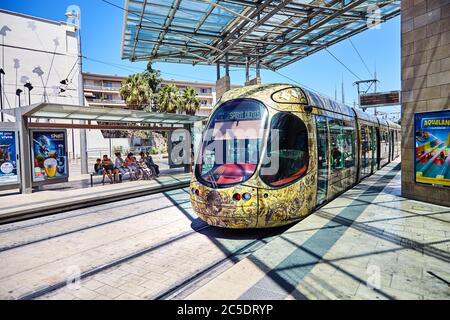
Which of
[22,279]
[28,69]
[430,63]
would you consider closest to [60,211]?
[22,279]

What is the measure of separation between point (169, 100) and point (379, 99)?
2536cm

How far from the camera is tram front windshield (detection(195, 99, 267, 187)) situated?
227 inches

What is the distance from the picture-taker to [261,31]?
13594 millimetres

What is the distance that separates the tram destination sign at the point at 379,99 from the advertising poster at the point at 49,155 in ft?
113

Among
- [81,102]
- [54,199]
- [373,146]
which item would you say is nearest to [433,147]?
[373,146]

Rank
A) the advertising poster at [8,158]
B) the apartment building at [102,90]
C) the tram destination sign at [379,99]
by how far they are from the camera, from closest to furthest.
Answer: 1. the advertising poster at [8,158]
2. the tram destination sign at [379,99]
3. the apartment building at [102,90]

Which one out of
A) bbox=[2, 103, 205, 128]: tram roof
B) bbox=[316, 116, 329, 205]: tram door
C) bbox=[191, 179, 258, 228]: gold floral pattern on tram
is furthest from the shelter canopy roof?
bbox=[316, 116, 329, 205]: tram door

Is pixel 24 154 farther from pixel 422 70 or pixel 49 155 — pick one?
pixel 422 70

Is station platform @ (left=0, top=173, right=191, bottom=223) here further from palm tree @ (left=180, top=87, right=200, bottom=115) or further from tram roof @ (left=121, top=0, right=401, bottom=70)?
palm tree @ (left=180, top=87, right=200, bottom=115)

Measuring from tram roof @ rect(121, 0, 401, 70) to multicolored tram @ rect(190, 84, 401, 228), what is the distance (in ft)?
17.0

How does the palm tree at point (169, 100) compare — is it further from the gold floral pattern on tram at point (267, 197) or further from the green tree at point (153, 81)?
the gold floral pattern on tram at point (267, 197)

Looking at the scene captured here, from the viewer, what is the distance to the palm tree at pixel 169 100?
38.6 m

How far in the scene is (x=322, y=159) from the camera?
22.6 ft

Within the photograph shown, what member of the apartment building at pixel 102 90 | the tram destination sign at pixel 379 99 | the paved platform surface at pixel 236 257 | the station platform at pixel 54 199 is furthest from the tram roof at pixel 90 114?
the apartment building at pixel 102 90
